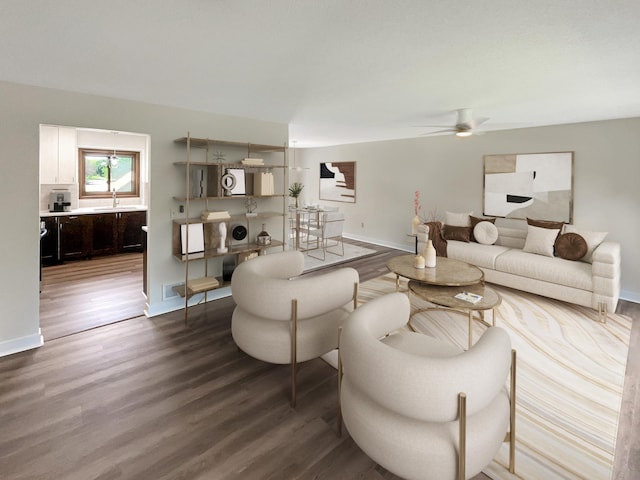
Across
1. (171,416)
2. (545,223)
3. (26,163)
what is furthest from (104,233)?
(545,223)

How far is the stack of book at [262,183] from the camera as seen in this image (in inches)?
165

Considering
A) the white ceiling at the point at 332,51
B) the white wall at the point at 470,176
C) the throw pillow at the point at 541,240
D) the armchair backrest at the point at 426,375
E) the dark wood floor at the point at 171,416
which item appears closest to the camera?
the armchair backrest at the point at 426,375

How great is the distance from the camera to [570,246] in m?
4.26

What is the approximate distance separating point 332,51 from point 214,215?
2411 millimetres

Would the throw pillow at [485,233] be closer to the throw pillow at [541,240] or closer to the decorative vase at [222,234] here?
the throw pillow at [541,240]

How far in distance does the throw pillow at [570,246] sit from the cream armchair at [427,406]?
343 cm

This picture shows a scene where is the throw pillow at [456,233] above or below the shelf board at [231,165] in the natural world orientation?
below

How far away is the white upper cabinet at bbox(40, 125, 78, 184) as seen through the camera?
572 cm

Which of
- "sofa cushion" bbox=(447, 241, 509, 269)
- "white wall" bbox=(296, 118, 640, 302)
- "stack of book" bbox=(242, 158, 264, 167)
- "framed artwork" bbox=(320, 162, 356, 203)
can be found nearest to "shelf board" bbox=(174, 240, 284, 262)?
"stack of book" bbox=(242, 158, 264, 167)

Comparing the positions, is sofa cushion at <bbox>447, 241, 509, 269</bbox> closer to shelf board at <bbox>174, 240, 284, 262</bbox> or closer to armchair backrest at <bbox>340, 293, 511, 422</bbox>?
shelf board at <bbox>174, 240, 284, 262</bbox>

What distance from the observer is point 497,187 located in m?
5.52

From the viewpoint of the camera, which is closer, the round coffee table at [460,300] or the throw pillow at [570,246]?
the round coffee table at [460,300]

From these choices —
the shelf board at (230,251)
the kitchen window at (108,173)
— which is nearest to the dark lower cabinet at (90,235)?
the kitchen window at (108,173)

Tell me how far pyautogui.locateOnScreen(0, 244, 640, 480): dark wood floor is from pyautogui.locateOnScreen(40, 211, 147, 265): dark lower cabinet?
129 inches
